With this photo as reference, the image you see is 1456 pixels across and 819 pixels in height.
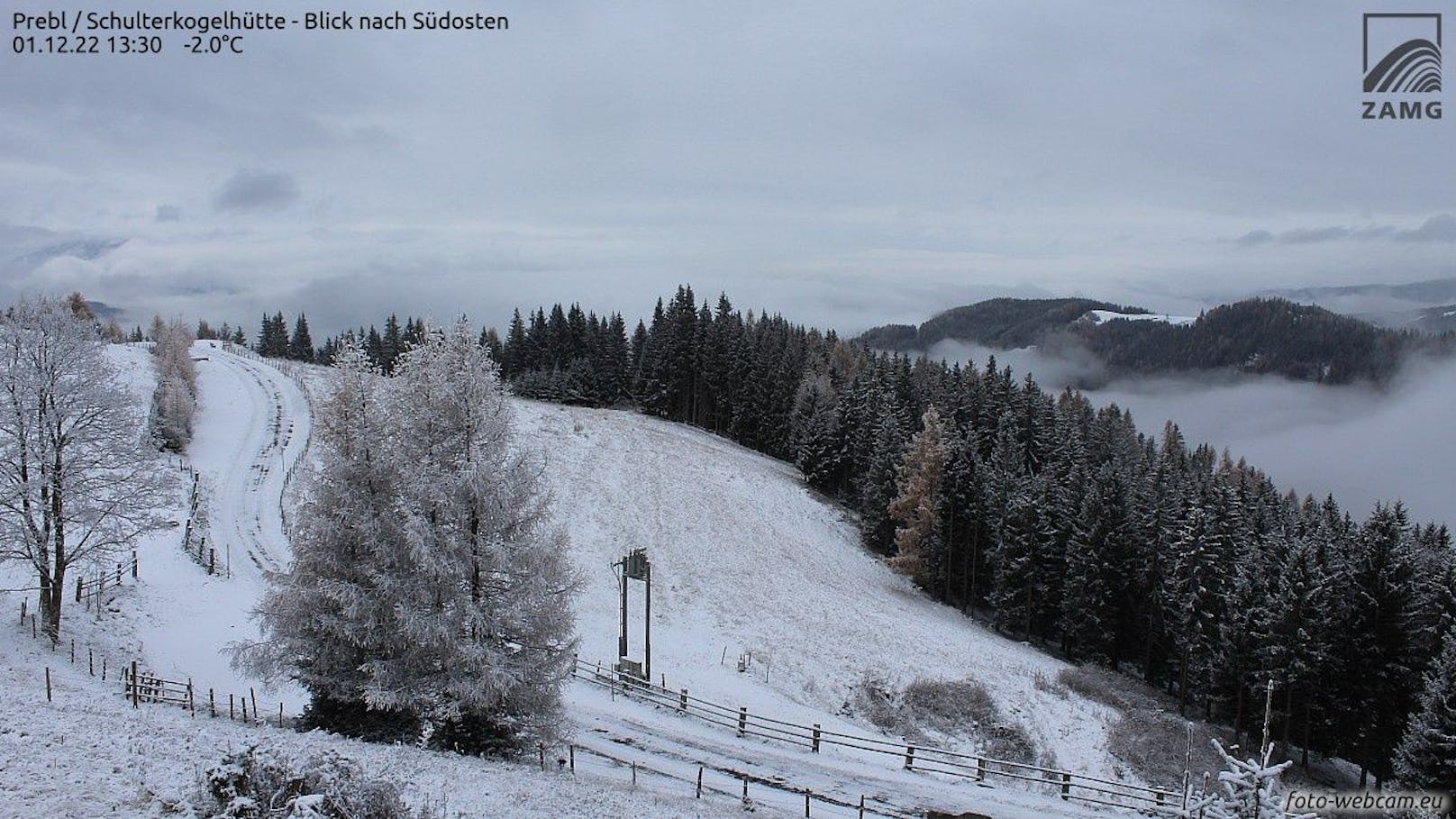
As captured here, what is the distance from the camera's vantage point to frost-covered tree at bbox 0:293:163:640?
2456 cm

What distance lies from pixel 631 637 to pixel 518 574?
19.6m

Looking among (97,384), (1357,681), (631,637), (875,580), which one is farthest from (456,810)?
(875,580)

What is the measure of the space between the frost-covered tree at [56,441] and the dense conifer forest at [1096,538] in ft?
35.3

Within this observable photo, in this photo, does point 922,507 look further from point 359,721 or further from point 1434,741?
point 359,721

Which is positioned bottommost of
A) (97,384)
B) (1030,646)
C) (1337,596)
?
(1030,646)

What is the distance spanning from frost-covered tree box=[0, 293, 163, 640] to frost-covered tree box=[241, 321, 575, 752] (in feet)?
34.6

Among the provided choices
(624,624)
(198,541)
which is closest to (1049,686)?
(624,624)

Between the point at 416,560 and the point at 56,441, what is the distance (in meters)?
15.4

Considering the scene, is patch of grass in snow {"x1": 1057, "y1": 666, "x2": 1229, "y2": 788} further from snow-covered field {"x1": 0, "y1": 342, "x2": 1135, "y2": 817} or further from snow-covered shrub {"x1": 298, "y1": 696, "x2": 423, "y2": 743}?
snow-covered shrub {"x1": 298, "y1": 696, "x2": 423, "y2": 743}

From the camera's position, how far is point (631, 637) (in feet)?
126

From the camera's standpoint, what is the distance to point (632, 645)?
3744 cm

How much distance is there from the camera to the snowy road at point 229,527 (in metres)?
28.1

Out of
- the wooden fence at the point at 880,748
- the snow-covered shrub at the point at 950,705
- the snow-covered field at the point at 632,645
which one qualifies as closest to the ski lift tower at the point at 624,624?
the wooden fence at the point at 880,748

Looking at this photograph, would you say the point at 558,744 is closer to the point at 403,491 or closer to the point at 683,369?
the point at 403,491
